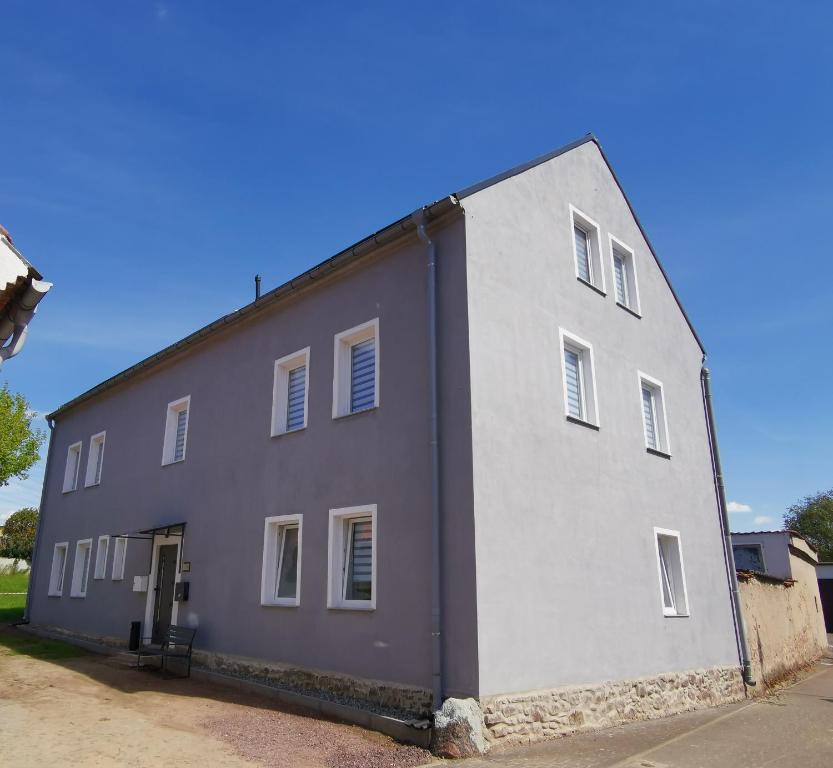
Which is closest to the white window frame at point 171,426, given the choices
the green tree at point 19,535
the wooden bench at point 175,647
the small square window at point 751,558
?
the wooden bench at point 175,647

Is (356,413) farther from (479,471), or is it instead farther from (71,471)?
(71,471)

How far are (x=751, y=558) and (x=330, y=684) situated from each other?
1767cm

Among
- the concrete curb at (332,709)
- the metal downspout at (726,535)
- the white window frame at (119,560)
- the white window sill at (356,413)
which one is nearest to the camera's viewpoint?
the concrete curb at (332,709)

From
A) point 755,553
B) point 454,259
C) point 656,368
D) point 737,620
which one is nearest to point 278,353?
point 454,259

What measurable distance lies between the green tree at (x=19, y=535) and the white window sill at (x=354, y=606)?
144 ft

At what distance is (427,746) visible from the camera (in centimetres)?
764

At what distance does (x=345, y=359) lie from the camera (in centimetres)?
1117

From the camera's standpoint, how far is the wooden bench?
12352 mm

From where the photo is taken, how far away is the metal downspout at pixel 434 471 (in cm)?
809

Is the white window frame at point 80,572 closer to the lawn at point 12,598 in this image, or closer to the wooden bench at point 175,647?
the lawn at point 12,598

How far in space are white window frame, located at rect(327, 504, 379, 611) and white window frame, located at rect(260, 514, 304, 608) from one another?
84 centimetres

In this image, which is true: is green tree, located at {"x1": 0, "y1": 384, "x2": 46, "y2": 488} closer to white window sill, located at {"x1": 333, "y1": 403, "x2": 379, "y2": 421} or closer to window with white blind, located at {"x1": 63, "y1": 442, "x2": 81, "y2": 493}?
window with white blind, located at {"x1": 63, "y1": 442, "x2": 81, "y2": 493}

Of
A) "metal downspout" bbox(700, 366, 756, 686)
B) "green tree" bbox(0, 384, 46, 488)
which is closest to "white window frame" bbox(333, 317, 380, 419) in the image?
"metal downspout" bbox(700, 366, 756, 686)

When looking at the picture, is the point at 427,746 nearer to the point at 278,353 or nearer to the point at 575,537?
the point at 575,537
